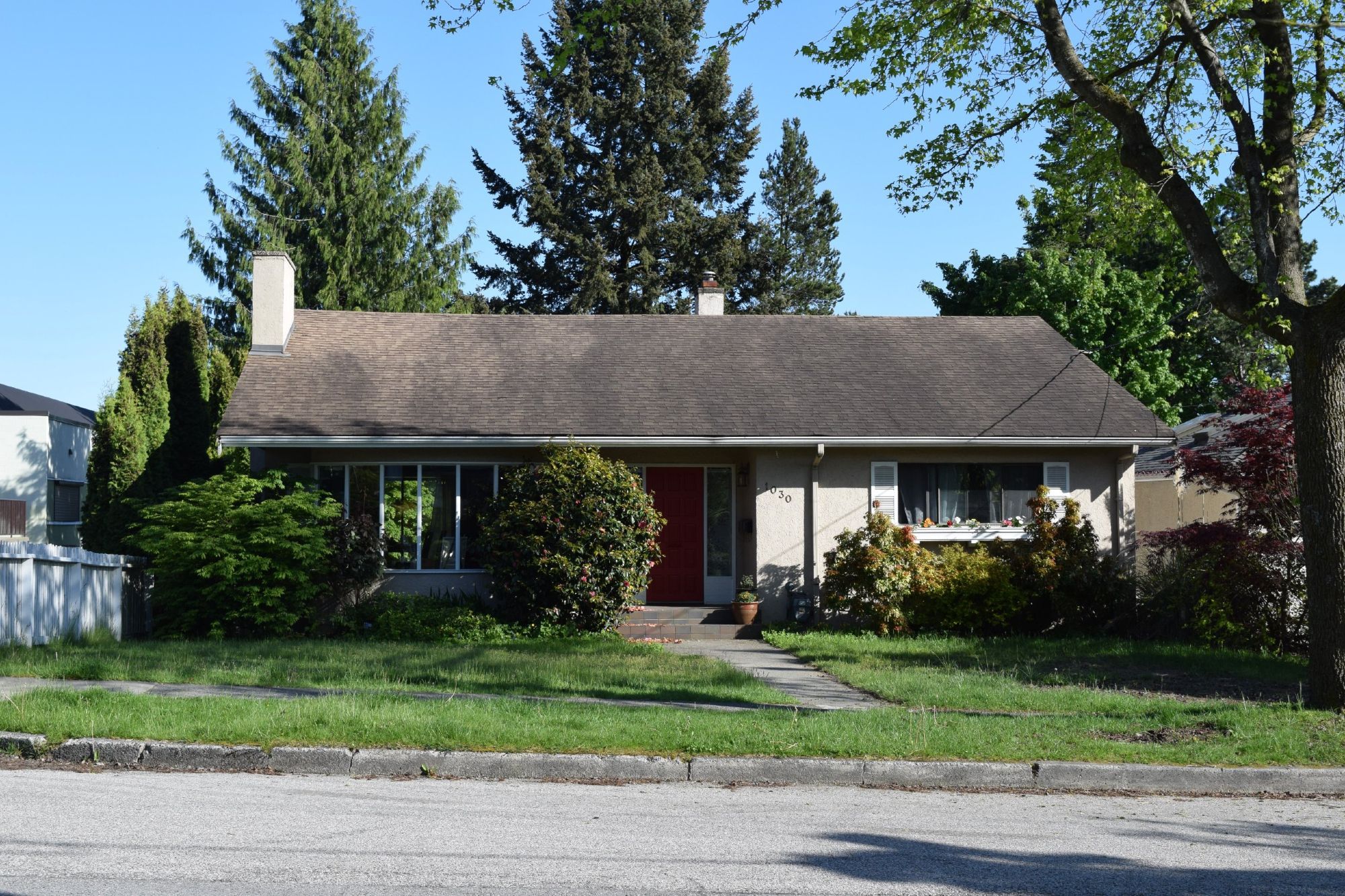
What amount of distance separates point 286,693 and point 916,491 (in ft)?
35.1

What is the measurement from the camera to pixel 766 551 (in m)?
17.8

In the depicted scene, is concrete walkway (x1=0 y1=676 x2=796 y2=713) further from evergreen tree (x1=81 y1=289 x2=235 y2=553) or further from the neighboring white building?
the neighboring white building

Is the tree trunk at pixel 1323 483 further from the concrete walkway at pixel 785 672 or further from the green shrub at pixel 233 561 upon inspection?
the green shrub at pixel 233 561

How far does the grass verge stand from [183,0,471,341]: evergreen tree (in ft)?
84.8

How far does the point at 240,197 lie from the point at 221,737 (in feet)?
97.8

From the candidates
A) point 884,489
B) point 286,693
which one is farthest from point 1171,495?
point 286,693

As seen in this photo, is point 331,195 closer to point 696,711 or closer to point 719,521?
point 719,521

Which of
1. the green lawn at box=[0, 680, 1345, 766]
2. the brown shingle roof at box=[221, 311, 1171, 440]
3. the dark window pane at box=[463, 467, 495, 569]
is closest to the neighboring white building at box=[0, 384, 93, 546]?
the brown shingle roof at box=[221, 311, 1171, 440]

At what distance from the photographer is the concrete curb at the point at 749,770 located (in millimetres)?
7906

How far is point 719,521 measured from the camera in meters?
18.9

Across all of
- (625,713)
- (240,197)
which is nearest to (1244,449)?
(625,713)

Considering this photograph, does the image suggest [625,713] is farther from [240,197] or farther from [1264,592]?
[240,197]

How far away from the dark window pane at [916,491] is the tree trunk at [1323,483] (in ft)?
A: 26.6

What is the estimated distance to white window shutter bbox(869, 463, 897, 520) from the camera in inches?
707
